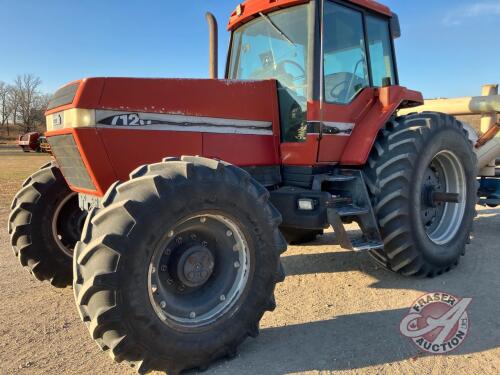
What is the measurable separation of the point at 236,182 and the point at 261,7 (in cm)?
243

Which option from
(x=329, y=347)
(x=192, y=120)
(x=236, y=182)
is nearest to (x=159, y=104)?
(x=192, y=120)

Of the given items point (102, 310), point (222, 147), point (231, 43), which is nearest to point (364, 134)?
point (222, 147)

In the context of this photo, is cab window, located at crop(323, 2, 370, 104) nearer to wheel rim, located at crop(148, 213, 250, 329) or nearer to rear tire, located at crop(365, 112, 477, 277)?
rear tire, located at crop(365, 112, 477, 277)

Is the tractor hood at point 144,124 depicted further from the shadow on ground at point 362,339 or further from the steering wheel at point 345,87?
the shadow on ground at point 362,339

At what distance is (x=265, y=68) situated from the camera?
4.61 m

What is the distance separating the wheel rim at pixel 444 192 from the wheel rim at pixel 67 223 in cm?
362

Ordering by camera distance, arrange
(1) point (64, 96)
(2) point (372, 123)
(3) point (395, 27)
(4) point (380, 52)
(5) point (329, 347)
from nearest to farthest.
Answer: (5) point (329, 347)
(1) point (64, 96)
(2) point (372, 123)
(4) point (380, 52)
(3) point (395, 27)

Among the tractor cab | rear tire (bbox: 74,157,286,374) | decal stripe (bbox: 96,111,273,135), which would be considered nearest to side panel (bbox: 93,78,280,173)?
decal stripe (bbox: 96,111,273,135)

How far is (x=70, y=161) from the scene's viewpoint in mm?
3566

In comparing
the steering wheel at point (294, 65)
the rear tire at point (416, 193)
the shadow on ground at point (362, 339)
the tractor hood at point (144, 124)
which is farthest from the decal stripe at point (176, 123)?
the shadow on ground at point (362, 339)

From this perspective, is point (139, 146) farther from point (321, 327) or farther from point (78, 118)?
point (321, 327)

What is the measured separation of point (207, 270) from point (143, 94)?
56.4 inches

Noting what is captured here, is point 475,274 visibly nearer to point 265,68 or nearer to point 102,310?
point 265,68

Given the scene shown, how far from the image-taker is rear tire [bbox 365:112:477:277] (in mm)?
4160
